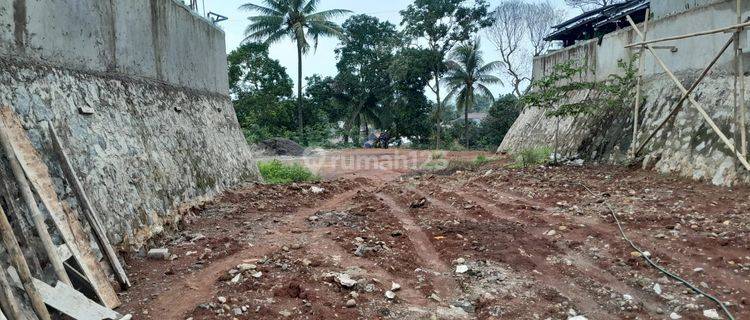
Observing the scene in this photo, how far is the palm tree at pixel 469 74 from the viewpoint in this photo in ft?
82.2

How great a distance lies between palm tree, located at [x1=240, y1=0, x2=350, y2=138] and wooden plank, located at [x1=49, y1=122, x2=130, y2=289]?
21.8 metres

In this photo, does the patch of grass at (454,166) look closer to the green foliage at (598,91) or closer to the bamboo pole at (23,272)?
the green foliage at (598,91)

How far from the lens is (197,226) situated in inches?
245

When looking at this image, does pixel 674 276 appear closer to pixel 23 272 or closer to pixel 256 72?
pixel 23 272

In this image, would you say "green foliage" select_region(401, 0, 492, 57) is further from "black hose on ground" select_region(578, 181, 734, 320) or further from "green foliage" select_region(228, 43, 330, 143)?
"black hose on ground" select_region(578, 181, 734, 320)

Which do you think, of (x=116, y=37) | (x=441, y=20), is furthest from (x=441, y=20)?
(x=116, y=37)

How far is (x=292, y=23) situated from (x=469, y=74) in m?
9.89

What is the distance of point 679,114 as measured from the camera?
8453 millimetres

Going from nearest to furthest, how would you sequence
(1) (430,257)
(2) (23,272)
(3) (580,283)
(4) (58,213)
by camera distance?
1. (2) (23,272)
2. (4) (58,213)
3. (3) (580,283)
4. (1) (430,257)

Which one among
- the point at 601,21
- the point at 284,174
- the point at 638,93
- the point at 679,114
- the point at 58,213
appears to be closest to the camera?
the point at 58,213

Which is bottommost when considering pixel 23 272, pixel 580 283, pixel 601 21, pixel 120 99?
pixel 580 283

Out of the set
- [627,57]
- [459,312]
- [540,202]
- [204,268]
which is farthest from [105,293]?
[627,57]

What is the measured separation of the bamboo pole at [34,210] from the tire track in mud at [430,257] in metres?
2.81

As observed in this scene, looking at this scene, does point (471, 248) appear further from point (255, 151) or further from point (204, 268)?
point (255, 151)
